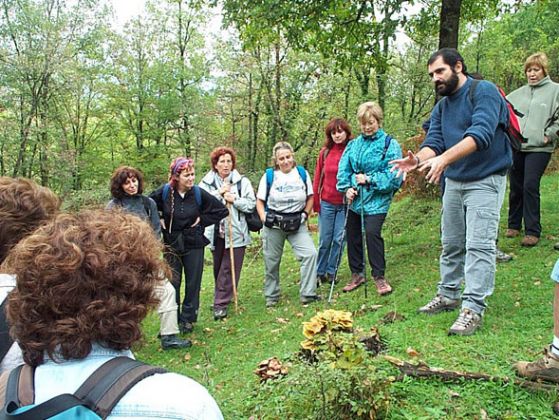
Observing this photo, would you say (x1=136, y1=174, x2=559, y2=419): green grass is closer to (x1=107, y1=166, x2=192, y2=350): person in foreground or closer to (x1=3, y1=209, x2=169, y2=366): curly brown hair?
(x1=107, y1=166, x2=192, y2=350): person in foreground

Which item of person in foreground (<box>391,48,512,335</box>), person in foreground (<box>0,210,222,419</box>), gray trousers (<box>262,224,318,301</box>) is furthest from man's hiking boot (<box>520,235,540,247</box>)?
person in foreground (<box>0,210,222,419</box>)

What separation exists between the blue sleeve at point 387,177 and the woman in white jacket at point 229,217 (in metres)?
1.71

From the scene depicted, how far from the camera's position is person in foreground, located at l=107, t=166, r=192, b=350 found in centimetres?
544

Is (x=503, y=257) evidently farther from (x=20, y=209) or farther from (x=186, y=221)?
(x=20, y=209)

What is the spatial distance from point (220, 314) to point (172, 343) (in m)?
1.02

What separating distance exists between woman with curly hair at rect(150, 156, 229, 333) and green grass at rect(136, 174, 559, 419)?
0.48 metres

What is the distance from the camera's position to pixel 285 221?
6.30 meters

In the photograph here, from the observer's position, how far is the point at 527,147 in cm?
624

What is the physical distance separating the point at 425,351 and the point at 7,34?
23.7 meters

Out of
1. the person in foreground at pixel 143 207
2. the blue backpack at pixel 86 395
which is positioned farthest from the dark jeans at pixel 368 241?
the blue backpack at pixel 86 395

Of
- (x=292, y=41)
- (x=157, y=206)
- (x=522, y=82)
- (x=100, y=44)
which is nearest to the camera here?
(x=157, y=206)

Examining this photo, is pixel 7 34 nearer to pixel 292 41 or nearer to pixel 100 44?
pixel 100 44

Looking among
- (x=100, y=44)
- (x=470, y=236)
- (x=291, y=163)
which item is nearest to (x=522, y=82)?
(x=291, y=163)

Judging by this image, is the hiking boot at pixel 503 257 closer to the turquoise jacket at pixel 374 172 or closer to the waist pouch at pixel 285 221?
the turquoise jacket at pixel 374 172
